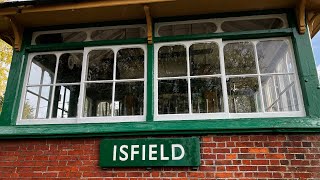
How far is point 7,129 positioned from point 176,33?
3.10 metres

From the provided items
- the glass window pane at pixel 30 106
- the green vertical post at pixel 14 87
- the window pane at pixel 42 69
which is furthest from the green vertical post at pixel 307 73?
the green vertical post at pixel 14 87

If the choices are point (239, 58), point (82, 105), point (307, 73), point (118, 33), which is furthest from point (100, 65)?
point (307, 73)

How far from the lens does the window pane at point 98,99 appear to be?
4.45 meters

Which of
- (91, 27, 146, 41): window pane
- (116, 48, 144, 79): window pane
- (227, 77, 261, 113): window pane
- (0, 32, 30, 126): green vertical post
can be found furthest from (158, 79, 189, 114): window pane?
(0, 32, 30, 126): green vertical post

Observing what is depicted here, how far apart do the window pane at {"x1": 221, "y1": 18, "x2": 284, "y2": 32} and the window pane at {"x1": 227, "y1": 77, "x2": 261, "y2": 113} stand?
849 millimetres

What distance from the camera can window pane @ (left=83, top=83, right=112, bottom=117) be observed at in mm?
4445

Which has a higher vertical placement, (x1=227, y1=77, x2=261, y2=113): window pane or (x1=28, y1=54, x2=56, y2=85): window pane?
(x1=28, y1=54, x2=56, y2=85): window pane

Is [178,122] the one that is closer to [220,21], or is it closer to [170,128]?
[170,128]

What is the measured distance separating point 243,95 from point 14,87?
147 inches

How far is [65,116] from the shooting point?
4.54 metres

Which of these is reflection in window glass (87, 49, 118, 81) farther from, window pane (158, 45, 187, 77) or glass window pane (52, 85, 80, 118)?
window pane (158, 45, 187, 77)

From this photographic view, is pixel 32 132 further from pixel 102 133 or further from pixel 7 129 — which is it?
pixel 102 133

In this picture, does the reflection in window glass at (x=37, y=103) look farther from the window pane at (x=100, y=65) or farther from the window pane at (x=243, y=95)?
the window pane at (x=243, y=95)

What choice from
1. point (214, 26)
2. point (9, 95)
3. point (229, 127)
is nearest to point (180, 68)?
point (214, 26)
